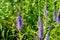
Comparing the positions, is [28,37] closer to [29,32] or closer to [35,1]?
[29,32]

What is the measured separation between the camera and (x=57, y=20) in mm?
1080

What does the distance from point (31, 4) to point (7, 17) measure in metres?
0.28

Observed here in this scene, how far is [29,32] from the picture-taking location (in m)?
1.28

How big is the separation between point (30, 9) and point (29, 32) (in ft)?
0.83

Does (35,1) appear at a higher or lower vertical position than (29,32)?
higher

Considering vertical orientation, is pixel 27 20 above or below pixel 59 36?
above

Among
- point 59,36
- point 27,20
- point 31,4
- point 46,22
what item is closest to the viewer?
point 46,22

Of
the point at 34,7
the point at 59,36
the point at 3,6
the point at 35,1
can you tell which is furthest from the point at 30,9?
the point at 59,36

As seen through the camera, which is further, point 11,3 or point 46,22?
point 11,3

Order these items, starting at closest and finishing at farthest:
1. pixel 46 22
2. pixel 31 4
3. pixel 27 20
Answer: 1. pixel 46 22
2. pixel 27 20
3. pixel 31 4

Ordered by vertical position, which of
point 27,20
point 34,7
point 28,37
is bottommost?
point 28,37

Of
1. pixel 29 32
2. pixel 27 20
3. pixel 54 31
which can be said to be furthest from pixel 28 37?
pixel 54 31

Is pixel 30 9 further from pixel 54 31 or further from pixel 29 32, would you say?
pixel 54 31

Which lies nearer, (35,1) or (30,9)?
(30,9)
